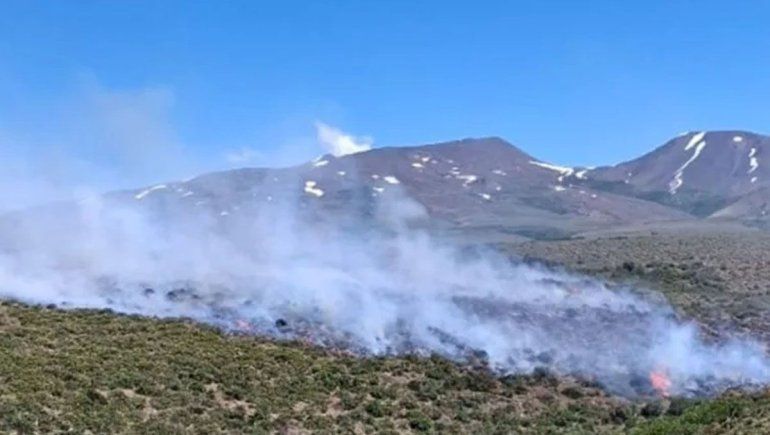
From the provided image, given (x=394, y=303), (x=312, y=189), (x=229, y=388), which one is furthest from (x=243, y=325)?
(x=312, y=189)

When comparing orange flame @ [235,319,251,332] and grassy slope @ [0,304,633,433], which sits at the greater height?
orange flame @ [235,319,251,332]

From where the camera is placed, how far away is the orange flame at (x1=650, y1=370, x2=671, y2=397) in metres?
31.4

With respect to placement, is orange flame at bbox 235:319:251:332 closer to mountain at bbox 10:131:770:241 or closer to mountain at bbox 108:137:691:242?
mountain at bbox 10:131:770:241

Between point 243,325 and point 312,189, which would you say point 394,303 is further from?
point 312,189

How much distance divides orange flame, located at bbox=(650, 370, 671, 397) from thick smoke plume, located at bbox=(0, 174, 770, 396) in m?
0.10

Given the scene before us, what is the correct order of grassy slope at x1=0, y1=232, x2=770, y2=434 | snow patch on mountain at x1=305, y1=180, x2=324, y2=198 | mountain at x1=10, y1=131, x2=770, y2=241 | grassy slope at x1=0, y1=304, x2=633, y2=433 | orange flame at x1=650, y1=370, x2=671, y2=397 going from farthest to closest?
snow patch on mountain at x1=305, y1=180, x2=324, y2=198 < mountain at x1=10, y1=131, x2=770, y2=241 < orange flame at x1=650, y1=370, x2=671, y2=397 < grassy slope at x1=0, y1=304, x2=633, y2=433 < grassy slope at x1=0, y1=232, x2=770, y2=434

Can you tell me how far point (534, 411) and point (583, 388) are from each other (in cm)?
290

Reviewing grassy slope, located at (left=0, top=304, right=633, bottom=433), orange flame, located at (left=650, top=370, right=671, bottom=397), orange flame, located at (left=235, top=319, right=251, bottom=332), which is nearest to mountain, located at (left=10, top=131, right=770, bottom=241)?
orange flame, located at (left=235, top=319, right=251, bottom=332)

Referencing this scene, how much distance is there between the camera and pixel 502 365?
109 ft

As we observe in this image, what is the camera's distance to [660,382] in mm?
32312

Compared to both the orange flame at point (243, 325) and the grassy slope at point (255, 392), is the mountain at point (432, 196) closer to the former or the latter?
the orange flame at point (243, 325)

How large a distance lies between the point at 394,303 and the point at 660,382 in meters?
12.4

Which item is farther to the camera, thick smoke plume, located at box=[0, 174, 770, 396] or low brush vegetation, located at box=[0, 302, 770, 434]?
thick smoke plume, located at box=[0, 174, 770, 396]

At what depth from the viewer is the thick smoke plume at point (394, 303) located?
3441 centimetres
